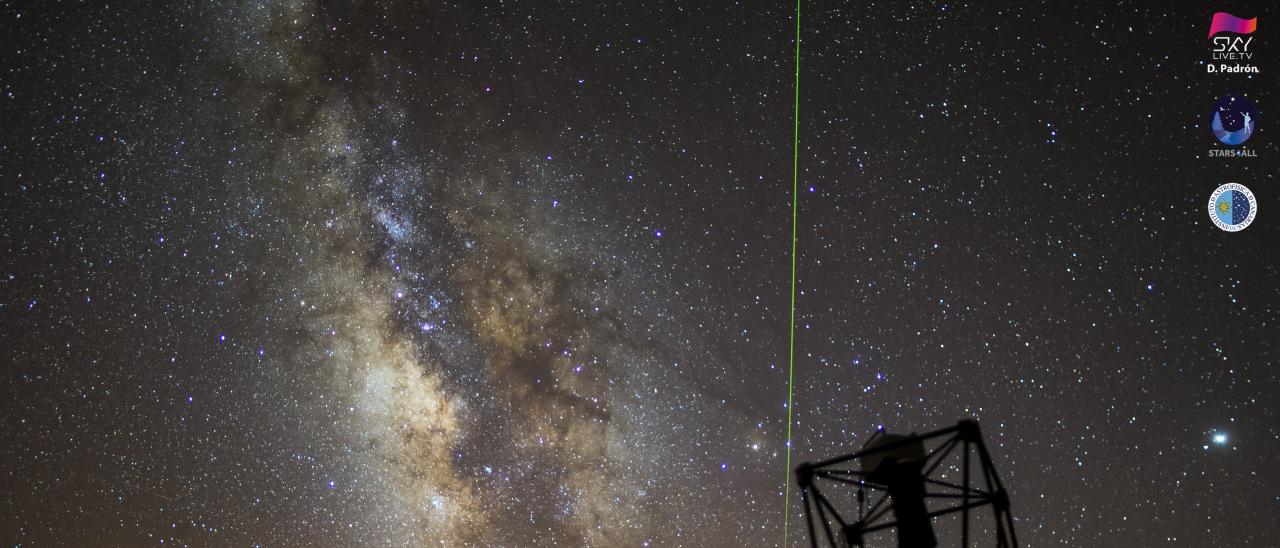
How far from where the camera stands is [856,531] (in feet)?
30.0

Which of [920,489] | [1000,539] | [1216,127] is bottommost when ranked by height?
[1000,539]

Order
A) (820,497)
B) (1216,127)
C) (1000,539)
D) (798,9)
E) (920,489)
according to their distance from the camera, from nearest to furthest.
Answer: (1000,539)
(920,489)
(820,497)
(1216,127)
(798,9)

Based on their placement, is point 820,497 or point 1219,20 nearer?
point 820,497

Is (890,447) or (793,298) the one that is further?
(793,298)

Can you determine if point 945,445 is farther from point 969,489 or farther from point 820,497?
point 820,497

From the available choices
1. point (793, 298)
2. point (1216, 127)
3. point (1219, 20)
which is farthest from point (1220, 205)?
point (793, 298)

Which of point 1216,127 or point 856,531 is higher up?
point 1216,127

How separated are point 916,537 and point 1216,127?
975 cm

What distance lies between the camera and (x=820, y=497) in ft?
31.3

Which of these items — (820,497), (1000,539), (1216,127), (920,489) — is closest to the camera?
(1000,539)

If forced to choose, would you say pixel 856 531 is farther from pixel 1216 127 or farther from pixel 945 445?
pixel 1216 127

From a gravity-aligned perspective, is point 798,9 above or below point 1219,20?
above

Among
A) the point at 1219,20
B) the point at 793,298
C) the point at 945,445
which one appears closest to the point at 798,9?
the point at 793,298

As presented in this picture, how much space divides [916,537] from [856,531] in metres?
0.63
